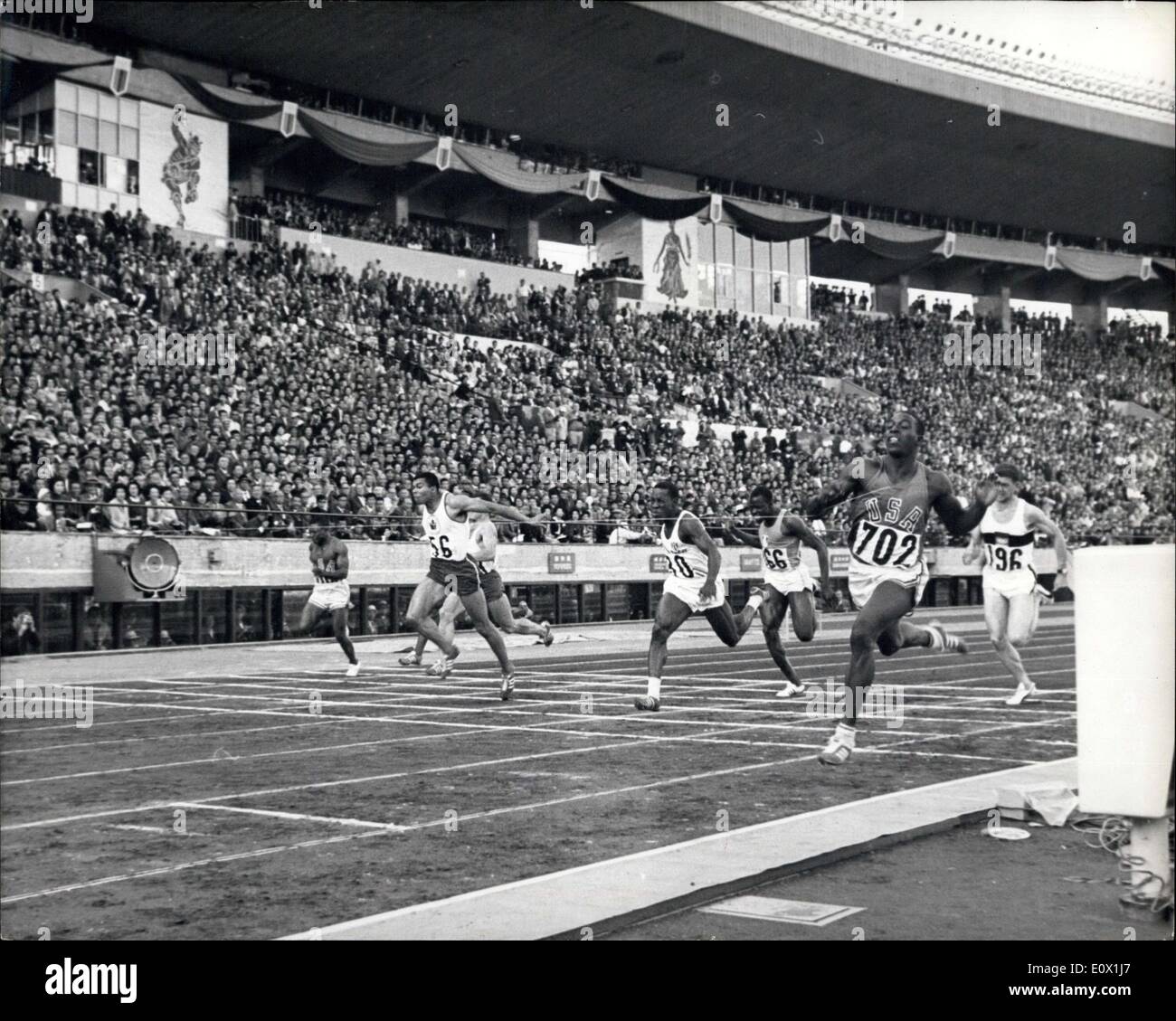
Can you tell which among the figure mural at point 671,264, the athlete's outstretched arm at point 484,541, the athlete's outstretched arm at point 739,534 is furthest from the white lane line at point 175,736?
the figure mural at point 671,264

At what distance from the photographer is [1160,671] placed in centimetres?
490

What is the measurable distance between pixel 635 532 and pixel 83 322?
1423 centimetres

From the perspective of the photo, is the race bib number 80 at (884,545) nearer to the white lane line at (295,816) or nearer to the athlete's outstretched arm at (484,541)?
the white lane line at (295,816)

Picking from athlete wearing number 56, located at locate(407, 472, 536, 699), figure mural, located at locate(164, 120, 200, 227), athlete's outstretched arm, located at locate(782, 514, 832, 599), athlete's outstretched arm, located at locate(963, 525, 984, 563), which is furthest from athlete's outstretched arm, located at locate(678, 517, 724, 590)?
figure mural, located at locate(164, 120, 200, 227)

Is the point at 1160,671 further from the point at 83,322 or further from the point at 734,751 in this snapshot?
the point at 83,322

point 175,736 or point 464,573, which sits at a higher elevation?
point 464,573

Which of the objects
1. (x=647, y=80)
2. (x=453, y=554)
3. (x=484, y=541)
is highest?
(x=647, y=80)

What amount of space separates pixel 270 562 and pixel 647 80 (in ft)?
60.3

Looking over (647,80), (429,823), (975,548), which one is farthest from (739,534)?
(647,80)

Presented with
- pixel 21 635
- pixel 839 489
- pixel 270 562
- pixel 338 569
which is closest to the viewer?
pixel 839 489

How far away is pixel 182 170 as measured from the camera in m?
33.9

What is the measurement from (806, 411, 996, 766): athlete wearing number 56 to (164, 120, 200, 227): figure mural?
2780 cm

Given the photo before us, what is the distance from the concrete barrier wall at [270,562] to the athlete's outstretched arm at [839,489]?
5286mm

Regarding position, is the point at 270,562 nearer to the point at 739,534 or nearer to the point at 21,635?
the point at 21,635
